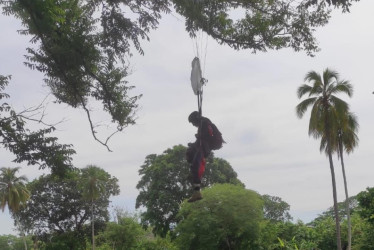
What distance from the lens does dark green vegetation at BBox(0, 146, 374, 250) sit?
84.3ft

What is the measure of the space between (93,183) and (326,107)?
23178 mm

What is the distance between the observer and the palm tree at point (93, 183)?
126ft

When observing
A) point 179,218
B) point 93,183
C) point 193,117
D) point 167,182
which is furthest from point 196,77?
point 93,183

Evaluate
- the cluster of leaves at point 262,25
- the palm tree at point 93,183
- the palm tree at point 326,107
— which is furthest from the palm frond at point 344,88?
the palm tree at point 93,183

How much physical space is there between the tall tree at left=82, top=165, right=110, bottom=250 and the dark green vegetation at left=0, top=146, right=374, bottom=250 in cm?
9

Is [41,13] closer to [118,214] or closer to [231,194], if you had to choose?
[231,194]

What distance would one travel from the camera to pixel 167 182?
35.0 meters

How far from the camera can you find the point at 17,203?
38.2 metres

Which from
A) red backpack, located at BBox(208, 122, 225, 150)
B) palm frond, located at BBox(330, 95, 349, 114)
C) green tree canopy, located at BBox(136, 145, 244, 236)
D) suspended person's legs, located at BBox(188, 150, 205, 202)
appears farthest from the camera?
green tree canopy, located at BBox(136, 145, 244, 236)

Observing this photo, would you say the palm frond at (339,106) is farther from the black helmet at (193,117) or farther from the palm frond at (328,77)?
the black helmet at (193,117)

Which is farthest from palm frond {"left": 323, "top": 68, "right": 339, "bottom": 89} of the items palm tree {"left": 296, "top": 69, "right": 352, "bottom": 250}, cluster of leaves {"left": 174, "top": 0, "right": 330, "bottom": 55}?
cluster of leaves {"left": 174, "top": 0, "right": 330, "bottom": 55}

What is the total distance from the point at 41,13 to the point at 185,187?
2709cm

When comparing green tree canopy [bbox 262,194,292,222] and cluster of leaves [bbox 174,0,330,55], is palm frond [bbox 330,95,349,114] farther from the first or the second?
green tree canopy [bbox 262,194,292,222]

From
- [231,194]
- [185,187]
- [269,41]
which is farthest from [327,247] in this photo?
[269,41]
